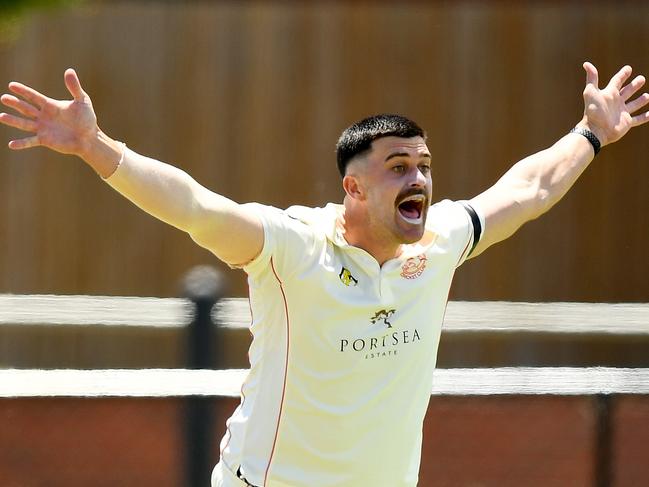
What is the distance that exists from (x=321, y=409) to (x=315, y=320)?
25cm

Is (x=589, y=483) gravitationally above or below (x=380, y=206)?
below

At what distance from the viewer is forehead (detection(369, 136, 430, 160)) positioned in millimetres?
3662

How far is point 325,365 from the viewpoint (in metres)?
3.49

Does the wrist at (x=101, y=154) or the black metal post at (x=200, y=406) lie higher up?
the wrist at (x=101, y=154)

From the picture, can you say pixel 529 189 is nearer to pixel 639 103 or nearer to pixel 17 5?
pixel 639 103

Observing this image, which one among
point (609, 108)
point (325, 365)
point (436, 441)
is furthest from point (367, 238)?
point (436, 441)

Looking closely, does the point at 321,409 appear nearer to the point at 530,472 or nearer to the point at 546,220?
the point at 530,472

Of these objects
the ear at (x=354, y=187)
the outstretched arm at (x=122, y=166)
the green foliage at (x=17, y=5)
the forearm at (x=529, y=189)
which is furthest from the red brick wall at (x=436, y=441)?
the green foliage at (x=17, y=5)

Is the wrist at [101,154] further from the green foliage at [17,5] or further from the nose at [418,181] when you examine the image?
the green foliage at [17,5]

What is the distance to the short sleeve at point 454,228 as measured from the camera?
3805 mm

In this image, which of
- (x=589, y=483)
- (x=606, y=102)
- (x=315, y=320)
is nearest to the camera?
(x=315, y=320)

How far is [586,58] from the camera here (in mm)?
9445

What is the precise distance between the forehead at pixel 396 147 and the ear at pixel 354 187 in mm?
89

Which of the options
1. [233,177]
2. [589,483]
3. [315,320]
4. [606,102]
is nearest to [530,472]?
[589,483]
